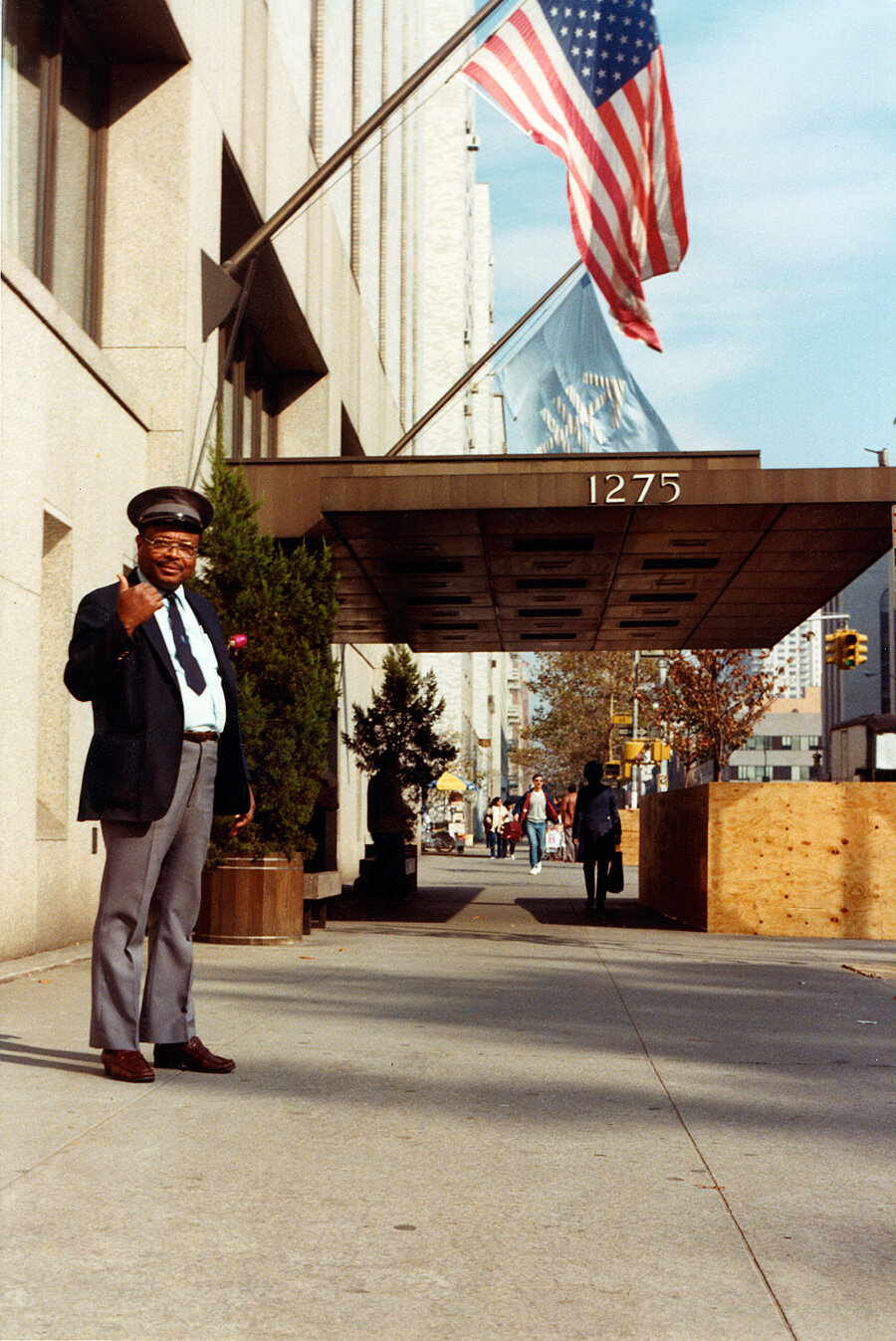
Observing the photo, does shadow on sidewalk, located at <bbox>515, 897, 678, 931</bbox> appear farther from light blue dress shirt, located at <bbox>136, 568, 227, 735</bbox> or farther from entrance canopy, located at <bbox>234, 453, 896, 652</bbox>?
light blue dress shirt, located at <bbox>136, 568, 227, 735</bbox>

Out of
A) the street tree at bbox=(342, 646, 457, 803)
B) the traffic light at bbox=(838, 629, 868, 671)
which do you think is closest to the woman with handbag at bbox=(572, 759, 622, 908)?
the street tree at bbox=(342, 646, 457, 803)

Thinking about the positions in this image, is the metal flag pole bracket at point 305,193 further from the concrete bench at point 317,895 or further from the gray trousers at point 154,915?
the gray trousers at point 154,915

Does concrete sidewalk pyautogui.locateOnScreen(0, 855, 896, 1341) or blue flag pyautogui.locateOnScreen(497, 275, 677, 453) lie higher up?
blue flag pyautogui.locateOnScreen(497, 275, 677, 453)

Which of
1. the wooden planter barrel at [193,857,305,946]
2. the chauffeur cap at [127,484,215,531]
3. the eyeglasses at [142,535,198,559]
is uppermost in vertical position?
the chauffeur cap at [127,484,215,531]

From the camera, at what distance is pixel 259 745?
11.7m

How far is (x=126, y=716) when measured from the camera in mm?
5090

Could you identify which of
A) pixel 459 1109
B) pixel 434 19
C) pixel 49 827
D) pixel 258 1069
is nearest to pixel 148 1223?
pixel 459 1109

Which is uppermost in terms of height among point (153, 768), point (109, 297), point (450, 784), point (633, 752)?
point (109, 297)

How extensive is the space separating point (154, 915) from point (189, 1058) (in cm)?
57

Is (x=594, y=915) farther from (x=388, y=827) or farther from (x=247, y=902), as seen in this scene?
(x=247, y=902)

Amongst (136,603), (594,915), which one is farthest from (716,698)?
(136,603)

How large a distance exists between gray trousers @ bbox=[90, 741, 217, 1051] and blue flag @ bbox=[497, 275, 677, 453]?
14.4 m

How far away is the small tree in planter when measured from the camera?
11789 millimetres

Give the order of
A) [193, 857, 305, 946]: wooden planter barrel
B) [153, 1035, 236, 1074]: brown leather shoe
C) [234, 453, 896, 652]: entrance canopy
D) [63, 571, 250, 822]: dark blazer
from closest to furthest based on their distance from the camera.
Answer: [63, 571, 250, 822]: dark blazer, [153, 1035, 236, 1074]: brown leather shoe, [193, 857, 305, 946]: wooden planter barrel, [234, 453, 896, 652]: entrance canopy
